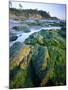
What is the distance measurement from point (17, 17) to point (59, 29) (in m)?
0.44

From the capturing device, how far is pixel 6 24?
2086 mm

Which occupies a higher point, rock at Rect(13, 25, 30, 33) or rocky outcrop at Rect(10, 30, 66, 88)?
rock at Rect(13, 25, 30, 33)

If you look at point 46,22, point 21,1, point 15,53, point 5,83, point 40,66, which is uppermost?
point 21,1

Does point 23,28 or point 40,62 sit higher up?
point 23,28

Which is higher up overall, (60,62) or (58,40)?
(58,40)

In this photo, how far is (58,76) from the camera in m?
2.21

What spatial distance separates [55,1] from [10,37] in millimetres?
580

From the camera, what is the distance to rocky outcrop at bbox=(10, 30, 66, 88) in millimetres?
2098

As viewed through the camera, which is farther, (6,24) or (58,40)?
(58,40)

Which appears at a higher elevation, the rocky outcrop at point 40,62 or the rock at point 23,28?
the rock at point 23,28

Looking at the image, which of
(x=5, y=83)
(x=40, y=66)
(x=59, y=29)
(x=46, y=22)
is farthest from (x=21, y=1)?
(x=5, y=83)

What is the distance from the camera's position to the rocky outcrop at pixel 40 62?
2.10m

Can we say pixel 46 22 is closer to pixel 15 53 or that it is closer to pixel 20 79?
pixel 15 53

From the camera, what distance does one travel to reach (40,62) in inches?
84.6
